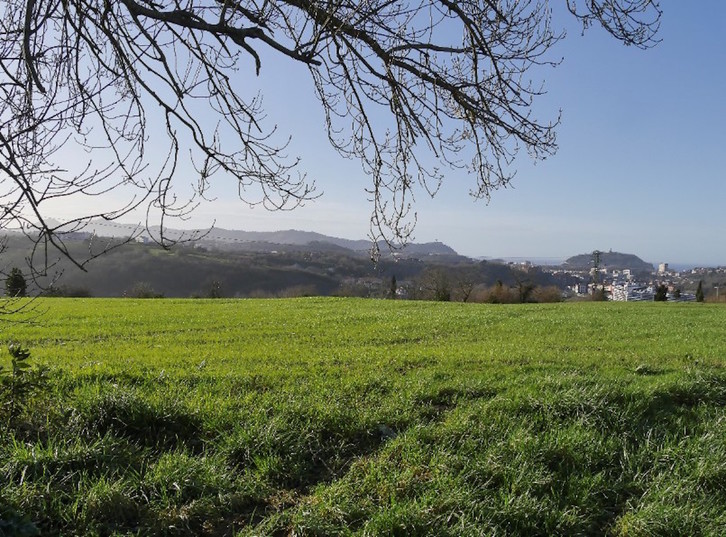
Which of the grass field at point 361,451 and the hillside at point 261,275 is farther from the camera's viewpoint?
the hillside at point 261,275

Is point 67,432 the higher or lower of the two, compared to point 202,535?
higher

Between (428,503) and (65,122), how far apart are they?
363 cm

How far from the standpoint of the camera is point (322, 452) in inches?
147

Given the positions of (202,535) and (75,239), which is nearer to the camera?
(202,535)

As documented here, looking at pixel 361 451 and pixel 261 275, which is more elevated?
pixel 361 451

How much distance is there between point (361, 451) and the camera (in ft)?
12.4

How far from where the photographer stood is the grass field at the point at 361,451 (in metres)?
2.85

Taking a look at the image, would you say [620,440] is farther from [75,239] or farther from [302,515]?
[75,239]

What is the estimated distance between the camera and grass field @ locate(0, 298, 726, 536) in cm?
285

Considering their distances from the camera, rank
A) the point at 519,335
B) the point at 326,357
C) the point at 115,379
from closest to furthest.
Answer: the point at 115,379 < the point at 326,357 < the point at 519,335

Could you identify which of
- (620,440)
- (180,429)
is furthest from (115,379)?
(620,440)

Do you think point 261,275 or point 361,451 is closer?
point 361,451

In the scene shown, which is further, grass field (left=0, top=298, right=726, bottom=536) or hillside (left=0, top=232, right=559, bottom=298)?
hillside (left=0, top=232, right=559, bottom=298)

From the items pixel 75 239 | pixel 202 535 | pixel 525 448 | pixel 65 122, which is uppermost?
pixel 65 122
